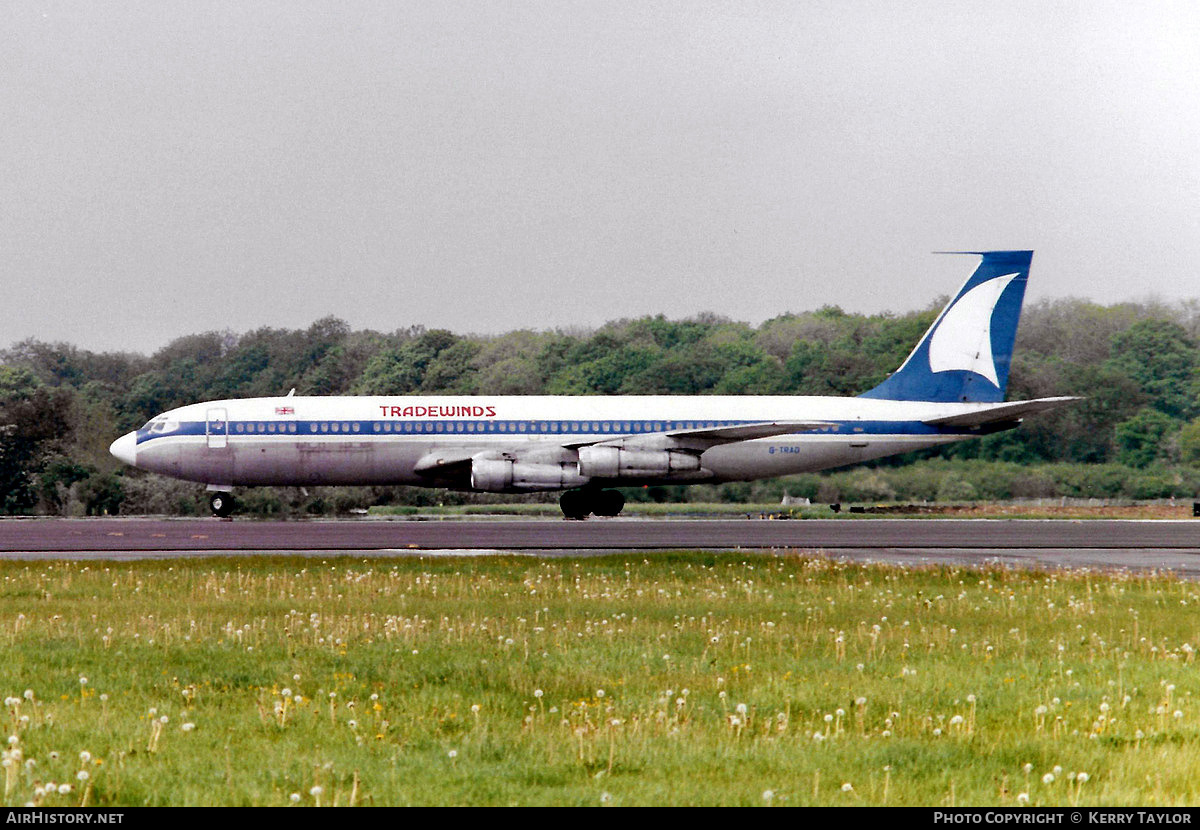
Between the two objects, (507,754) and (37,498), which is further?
(37,498)

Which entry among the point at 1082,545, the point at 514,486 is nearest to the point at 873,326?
the point at 514,486

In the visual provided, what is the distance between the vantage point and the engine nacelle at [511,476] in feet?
145

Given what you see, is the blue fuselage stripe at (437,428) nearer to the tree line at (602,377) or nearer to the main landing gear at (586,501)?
the main landing gear at (586,501)

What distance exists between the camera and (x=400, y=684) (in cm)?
1280

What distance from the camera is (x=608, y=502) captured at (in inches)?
1908

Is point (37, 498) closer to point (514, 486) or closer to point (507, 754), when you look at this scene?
point (514, 486)

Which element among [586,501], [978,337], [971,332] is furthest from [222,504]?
[978,337]

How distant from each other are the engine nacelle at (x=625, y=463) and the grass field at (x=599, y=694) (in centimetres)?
2270

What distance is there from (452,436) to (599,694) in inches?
1332

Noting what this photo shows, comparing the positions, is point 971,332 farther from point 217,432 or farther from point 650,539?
point 217,432

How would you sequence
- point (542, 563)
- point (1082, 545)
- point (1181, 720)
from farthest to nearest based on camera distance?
1. point (1082, 545)
2. point (542, 563)
3. point (1181, 720)

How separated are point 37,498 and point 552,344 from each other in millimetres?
41644

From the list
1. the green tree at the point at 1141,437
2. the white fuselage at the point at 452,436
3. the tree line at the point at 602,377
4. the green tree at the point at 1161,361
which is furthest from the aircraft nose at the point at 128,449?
the green tree at the point at 1161,361
